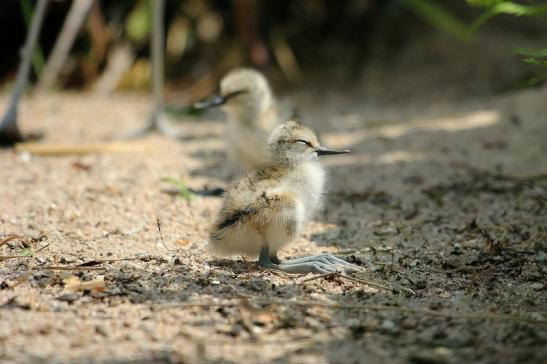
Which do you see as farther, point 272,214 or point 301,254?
point 301,254

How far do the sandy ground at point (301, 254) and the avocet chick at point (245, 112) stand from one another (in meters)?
0.28

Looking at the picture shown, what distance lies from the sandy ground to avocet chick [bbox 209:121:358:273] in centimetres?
8

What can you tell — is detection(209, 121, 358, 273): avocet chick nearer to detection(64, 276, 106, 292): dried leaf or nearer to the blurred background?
detection(64, 276, 106, 292): dried leaf

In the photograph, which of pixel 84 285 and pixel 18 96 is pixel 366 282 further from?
pixel 18 96

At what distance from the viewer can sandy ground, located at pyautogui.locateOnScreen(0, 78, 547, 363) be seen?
8.34 ft

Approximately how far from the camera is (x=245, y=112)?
512 cm

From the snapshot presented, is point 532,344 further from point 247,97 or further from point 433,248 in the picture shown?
point 247,97

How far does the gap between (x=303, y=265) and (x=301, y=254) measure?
46cm

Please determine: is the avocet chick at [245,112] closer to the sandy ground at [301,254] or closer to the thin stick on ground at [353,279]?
the sandy ground at [301,254]

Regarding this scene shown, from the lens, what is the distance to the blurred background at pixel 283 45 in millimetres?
8117

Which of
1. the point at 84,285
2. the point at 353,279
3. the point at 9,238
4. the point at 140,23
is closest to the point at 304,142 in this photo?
the point at 353,279

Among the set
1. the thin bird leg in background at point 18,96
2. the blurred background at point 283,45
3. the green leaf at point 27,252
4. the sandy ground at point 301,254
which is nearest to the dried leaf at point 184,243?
the sandy ground at point 301,254

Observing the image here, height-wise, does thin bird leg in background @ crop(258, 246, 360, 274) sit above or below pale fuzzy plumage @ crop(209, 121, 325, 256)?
below

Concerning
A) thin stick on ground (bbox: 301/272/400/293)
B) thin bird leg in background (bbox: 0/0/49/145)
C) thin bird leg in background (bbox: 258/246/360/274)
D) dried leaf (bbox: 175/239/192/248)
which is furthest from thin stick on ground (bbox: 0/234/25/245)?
thin bird leg in background (bbox: 0/0/49/145)
